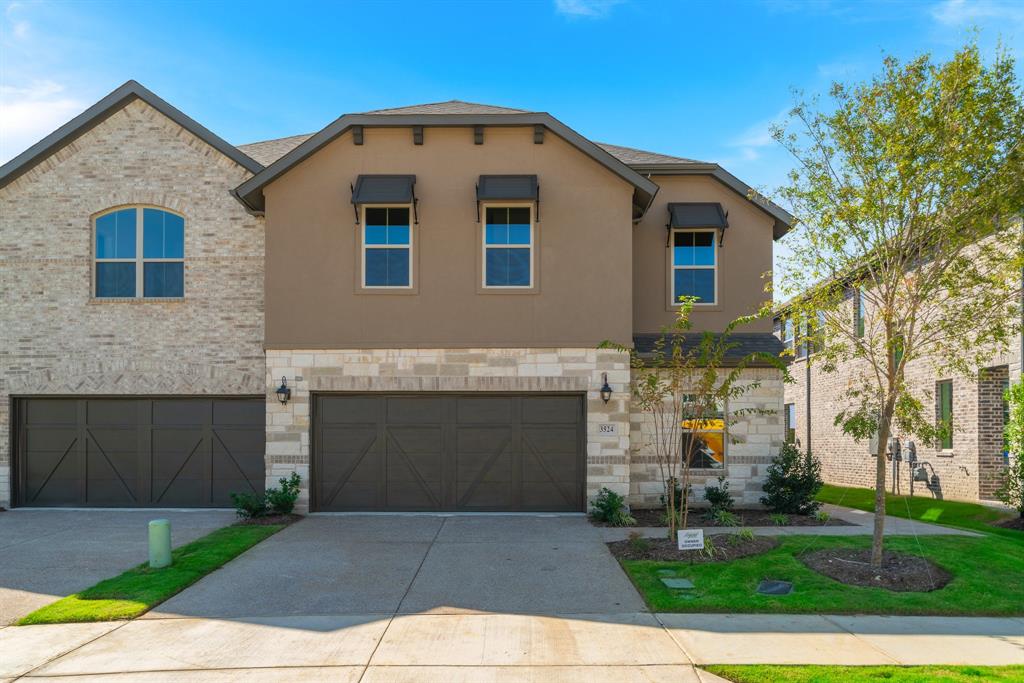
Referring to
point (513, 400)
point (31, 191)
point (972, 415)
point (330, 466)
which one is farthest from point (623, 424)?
point (31, 191)

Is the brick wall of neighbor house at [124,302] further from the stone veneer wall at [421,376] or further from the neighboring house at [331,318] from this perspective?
the stone veneer wall at [421,376]

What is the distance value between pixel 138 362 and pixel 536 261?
26.5ft

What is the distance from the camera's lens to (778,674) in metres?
6.46

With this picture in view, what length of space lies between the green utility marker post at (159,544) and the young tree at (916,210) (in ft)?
28.3

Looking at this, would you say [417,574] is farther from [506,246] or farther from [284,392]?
[506,246]

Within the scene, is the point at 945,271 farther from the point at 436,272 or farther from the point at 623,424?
the point at 436,272

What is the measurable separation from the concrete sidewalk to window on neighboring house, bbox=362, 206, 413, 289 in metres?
7.68

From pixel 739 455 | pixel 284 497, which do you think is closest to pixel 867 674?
pixel 739 455

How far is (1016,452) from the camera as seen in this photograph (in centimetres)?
1387

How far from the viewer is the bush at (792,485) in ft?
47.1

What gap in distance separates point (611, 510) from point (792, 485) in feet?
11.8

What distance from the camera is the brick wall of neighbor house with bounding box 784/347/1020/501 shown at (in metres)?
16.2

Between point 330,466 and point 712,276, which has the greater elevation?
point 712,276

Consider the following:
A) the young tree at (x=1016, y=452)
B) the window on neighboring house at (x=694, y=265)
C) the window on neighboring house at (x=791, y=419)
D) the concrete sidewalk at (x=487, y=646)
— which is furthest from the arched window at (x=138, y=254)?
the window on neighboring house at (x=791, y=419)
